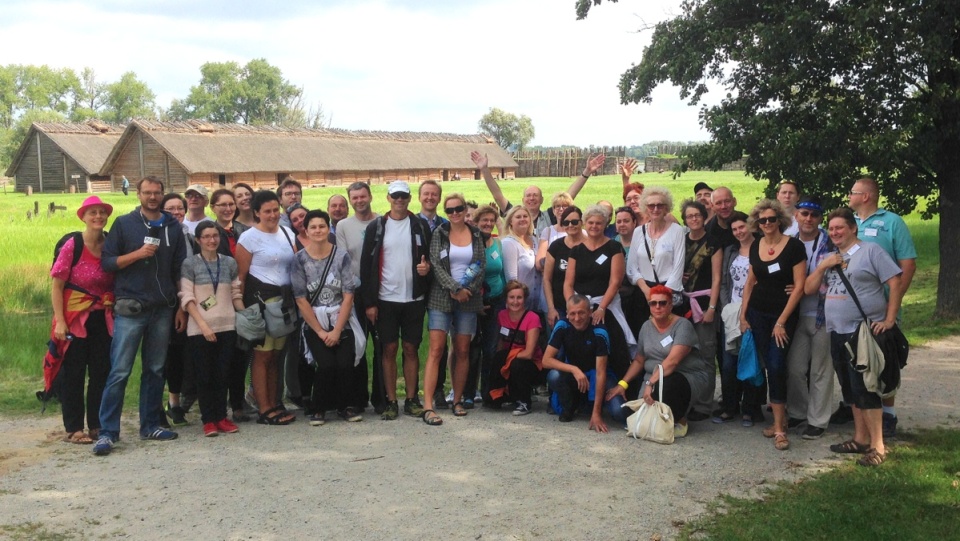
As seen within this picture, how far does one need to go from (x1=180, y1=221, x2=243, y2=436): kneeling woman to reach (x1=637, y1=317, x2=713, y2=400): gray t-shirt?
338cm

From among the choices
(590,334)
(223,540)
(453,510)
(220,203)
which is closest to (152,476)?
(223,540)

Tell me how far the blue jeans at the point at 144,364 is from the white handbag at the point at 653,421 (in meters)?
3.73

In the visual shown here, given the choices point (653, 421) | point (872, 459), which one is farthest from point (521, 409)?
point (872, 459)

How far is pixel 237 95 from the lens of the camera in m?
107

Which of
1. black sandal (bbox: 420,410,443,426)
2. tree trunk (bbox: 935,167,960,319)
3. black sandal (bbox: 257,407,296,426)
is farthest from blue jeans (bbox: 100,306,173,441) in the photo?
tree trunk (bbox: 935,167,960,319)

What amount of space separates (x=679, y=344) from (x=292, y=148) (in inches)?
1991

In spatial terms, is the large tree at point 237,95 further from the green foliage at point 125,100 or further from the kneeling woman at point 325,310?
the kneeling woman at point 325,310

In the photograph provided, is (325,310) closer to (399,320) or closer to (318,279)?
(318,279)

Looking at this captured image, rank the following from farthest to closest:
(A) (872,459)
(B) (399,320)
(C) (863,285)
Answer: (B) (399,320)
(C) (863,285)
(A) (872,459)

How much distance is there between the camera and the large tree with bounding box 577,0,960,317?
34.3 ft

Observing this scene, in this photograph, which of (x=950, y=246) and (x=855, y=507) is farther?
(x=950, y=246)

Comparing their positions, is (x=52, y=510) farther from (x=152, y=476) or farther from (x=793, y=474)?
(x=793, y=474)

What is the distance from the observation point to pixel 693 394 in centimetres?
708

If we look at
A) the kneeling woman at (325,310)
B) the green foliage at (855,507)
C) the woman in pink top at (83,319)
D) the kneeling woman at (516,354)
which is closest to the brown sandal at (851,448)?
the green foliage at (855,507)
